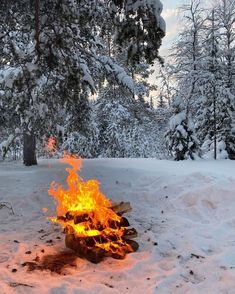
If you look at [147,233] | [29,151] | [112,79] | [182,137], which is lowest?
[147,233]

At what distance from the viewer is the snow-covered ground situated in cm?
537

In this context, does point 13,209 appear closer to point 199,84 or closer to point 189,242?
point 189,242

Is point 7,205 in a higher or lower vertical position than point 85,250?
higher

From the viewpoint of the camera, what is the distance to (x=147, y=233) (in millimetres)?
7398

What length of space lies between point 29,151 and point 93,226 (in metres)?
8.82

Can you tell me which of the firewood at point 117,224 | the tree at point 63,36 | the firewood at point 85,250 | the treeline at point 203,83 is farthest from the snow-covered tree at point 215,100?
the firewood at point 85,250

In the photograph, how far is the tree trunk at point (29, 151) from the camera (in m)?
14.6

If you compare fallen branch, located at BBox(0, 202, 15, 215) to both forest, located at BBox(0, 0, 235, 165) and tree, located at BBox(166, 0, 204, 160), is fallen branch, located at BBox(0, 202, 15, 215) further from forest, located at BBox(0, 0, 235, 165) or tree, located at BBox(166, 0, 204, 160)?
tree, located at BBox(166, 0, 204, 160)

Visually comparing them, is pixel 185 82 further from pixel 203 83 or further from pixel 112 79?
pixel 112 79

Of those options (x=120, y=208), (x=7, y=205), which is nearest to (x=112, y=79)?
(x=7, y=205)

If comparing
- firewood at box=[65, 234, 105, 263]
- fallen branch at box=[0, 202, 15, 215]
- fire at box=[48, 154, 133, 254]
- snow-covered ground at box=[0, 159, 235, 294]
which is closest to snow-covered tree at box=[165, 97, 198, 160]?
snow-covered ground at box=[0, 159, 235, 294]

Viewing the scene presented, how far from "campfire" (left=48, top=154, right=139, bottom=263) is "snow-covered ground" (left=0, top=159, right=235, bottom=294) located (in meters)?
0.19

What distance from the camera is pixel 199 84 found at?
19.4 m

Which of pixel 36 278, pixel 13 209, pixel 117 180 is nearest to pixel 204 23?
pixel 117 180
